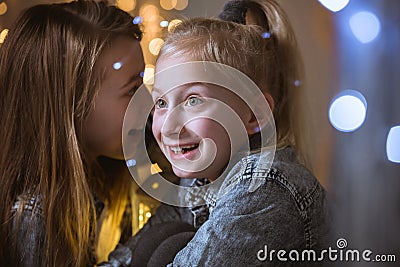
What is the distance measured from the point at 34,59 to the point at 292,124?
31 cm

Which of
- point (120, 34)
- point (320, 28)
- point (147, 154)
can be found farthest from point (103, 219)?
point (320, 28)

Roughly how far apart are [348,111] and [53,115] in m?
0.34

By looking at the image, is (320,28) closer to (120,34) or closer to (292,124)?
(292,124)

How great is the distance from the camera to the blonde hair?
77 centimetres

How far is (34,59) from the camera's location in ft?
2.76

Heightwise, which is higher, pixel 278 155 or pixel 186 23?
pixel 186 23

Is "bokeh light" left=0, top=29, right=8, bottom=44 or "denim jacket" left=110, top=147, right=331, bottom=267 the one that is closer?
"denim jacket" left=110, top=147, right=331, bottom=267

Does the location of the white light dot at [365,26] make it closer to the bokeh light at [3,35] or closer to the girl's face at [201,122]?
the girl's face at [201,122]

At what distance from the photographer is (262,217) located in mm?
753

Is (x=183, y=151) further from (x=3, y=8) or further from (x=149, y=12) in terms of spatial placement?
(x=3, y=8)

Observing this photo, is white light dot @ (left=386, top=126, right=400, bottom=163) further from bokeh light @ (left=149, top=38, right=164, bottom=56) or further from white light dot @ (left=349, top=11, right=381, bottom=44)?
bokeh light @ (left=149, top=38, right=164, bottom=56)

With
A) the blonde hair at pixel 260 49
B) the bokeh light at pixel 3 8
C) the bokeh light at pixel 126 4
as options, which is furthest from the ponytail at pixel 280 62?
the bokeh light at pixel 3 8

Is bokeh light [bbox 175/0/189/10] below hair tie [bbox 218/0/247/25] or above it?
above

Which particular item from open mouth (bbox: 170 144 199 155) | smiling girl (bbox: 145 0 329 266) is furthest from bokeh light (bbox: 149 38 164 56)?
open mouth (bbox: 170 144 199 155)
